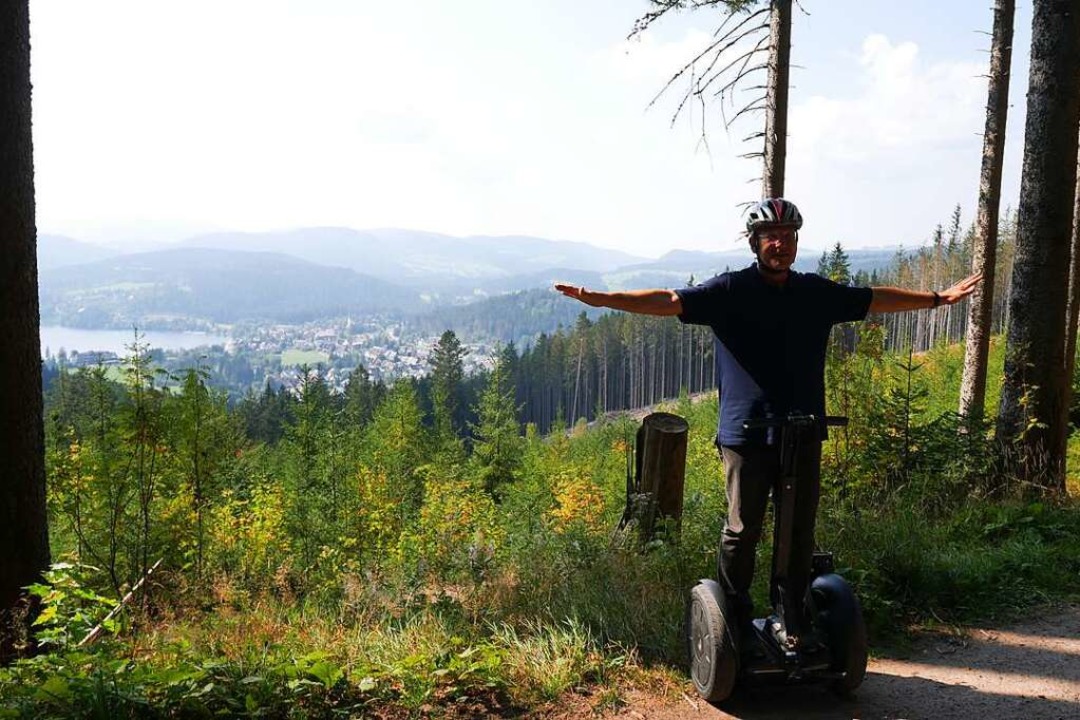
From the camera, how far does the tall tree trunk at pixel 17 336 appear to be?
4820 mm

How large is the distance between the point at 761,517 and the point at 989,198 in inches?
455

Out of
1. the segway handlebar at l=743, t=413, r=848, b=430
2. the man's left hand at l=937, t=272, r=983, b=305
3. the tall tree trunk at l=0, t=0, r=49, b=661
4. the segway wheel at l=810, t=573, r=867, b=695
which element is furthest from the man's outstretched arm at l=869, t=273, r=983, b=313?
the tall tree trunk at l=0, t=0, r=49, b=661

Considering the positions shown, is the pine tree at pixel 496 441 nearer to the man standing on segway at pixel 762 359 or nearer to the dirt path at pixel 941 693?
the dirt path at pixel 941 693

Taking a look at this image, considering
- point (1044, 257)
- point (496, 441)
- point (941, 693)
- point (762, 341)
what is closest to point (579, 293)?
point (762, 341)

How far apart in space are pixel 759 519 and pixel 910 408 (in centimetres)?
470

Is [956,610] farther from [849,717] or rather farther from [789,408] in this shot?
[789,408]

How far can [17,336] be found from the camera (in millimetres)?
4891

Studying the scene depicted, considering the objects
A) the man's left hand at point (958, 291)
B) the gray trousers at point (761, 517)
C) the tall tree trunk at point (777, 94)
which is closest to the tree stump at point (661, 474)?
the gray trousers at point (761, 517)

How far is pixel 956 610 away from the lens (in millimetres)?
5105

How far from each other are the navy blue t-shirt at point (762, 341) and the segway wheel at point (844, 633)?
94cm

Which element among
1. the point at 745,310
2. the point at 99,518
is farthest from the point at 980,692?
the point at 99,518

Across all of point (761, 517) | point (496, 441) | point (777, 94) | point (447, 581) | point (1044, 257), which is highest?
point (777, 94)

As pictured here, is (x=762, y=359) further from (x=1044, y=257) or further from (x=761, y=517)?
(x=1044, y=257)

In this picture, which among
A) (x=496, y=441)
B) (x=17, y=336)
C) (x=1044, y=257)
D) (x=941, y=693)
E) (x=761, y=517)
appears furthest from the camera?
(x=496, y=441)
